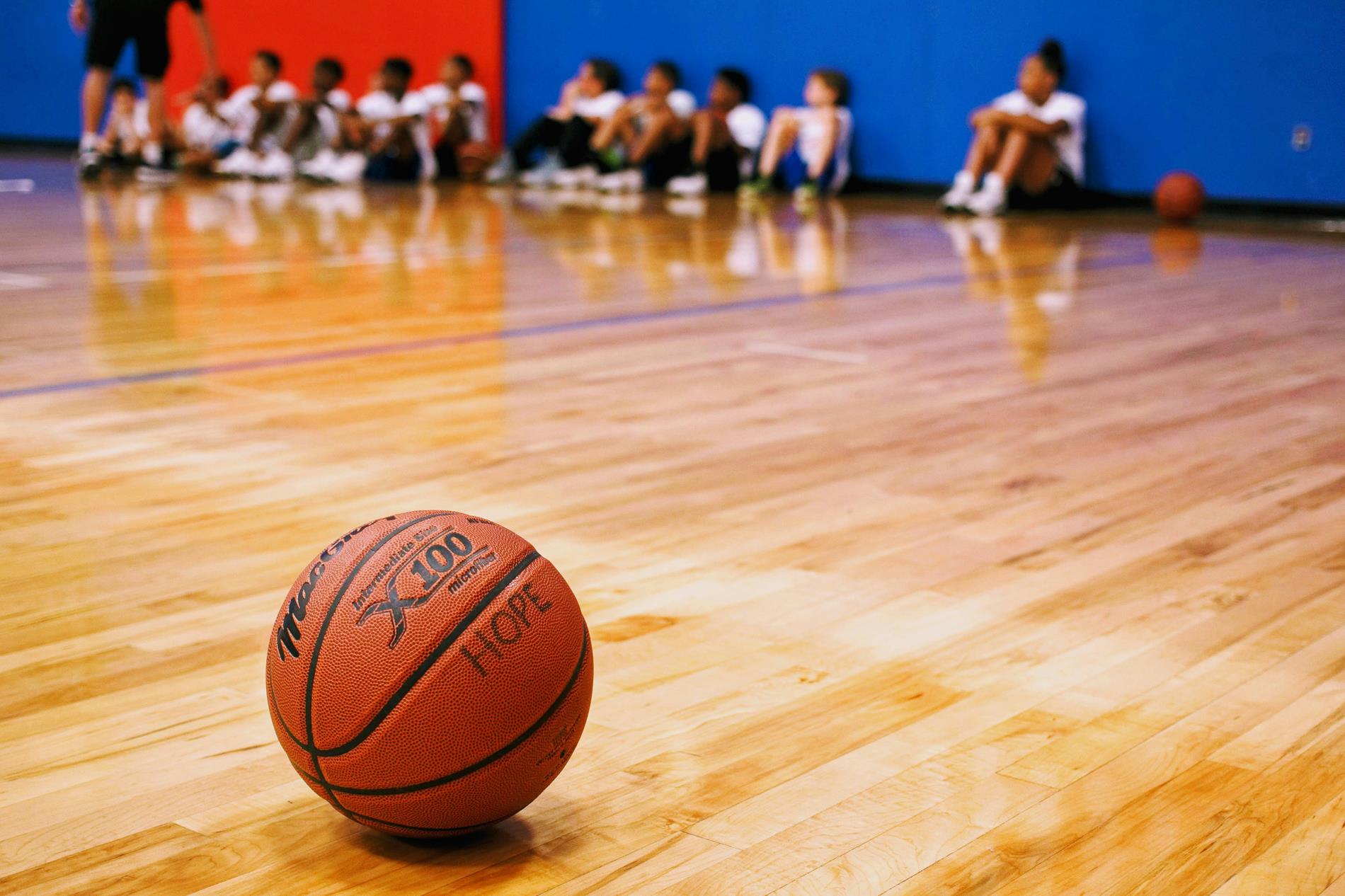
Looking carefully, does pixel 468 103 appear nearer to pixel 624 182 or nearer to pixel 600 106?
pixel 600 106

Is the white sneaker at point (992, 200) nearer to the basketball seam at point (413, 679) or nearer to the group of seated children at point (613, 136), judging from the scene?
the group of seated children at point (613, 136)

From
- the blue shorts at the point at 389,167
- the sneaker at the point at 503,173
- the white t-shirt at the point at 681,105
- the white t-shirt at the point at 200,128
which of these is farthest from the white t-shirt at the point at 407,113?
the white t-shirt at the point at 681,105

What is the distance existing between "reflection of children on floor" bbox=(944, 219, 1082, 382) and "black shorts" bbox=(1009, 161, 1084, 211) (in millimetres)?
773

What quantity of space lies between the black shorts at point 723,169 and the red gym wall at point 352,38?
2438 mm

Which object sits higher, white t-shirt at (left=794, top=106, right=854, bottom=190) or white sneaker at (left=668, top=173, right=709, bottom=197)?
white t-shirt at (left=794, top=106, right=854, bottom=190)

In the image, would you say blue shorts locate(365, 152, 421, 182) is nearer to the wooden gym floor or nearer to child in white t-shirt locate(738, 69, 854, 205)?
child in white t-shirt locate(738, 69, 854, 205)

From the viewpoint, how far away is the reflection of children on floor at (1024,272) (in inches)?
201

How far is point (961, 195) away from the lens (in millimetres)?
10539

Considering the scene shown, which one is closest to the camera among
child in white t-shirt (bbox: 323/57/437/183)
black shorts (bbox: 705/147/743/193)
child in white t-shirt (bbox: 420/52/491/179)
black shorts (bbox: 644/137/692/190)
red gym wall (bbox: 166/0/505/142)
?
black shorts (bbox: 705/147/743/193)

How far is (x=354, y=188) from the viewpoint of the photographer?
38.5ft

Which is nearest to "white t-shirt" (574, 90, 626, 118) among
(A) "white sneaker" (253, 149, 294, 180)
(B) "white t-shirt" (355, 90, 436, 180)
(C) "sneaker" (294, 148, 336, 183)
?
(B) "white t-shirt" (355, 90, 436, 180)

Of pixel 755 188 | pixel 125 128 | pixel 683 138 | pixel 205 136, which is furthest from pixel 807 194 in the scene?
pixel 125 128

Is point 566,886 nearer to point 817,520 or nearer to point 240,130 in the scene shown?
point 817,520

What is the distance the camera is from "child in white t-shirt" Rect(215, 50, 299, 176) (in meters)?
13.2
